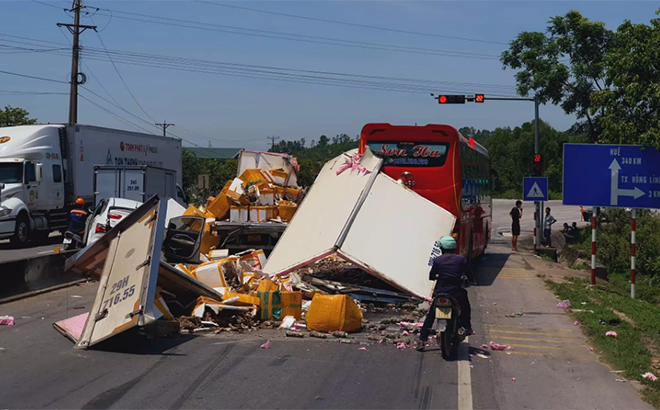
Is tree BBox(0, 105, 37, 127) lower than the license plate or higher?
higher

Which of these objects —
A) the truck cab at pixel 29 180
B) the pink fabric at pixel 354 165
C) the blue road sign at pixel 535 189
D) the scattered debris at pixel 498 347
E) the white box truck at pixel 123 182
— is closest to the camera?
the scattered debris at pixel 498 347

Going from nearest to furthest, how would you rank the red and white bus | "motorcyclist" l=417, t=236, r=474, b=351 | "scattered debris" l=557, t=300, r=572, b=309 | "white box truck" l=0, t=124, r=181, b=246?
"motorcyclist" l=417, t=236, r=474, b=351, "scattered debris" l=557, t=300, r=572, b=309, the red and white bus, "white box truck" l=0, t=124, r=181, b=246

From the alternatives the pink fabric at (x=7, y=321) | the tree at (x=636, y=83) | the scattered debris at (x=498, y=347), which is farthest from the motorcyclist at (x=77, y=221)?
the tree at (x=636, y=83)

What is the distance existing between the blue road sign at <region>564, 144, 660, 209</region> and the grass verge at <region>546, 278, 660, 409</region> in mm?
2026

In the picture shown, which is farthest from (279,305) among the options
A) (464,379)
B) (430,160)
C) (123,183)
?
(123,183)

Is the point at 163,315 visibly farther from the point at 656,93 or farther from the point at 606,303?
the point at 656,93

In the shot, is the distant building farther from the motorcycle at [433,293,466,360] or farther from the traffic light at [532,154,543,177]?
the motorcycle at [433,293,466,360]

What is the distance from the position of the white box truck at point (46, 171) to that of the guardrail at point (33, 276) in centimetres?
1031

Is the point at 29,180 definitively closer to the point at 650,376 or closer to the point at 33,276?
the point at 33,276

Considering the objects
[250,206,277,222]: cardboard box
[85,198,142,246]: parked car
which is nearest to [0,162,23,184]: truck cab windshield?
[85,198,142,246]: parked car

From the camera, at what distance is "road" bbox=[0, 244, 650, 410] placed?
6781mm

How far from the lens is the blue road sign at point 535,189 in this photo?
2575 centimetres

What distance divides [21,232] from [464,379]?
66.9 ft

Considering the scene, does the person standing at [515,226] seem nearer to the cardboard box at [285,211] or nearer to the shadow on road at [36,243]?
the cardboard box at [285,211]
